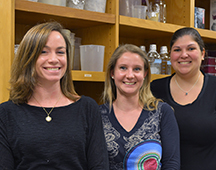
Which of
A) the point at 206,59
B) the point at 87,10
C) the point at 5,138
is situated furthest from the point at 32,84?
the point at 206,59

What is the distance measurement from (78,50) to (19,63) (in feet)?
2.41

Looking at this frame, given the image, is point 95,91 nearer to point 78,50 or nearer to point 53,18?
point 78,50

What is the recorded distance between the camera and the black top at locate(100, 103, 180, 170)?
1.48m

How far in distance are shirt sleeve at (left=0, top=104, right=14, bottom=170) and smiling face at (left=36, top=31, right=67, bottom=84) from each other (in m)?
0.23

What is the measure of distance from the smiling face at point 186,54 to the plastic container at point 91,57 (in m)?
0.47

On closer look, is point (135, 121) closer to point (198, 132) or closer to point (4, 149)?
point (198, 132)

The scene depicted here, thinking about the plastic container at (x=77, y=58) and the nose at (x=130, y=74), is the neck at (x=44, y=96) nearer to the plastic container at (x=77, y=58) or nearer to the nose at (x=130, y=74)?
the nose at (x=130, y=74)

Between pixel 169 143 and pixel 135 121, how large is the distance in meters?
0.20

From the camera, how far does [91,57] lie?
1.92 meters

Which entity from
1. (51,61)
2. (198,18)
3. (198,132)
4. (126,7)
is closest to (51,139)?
(51,61)

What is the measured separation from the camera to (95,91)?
87.8 inches

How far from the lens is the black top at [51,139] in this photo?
123 cm

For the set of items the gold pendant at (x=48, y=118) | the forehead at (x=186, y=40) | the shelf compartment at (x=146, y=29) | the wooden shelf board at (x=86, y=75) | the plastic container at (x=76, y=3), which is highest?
the plastic container at (x=76, y=3)

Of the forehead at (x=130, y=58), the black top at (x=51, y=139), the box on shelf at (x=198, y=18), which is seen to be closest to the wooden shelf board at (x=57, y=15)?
the forehead at (x=130, y=58)
